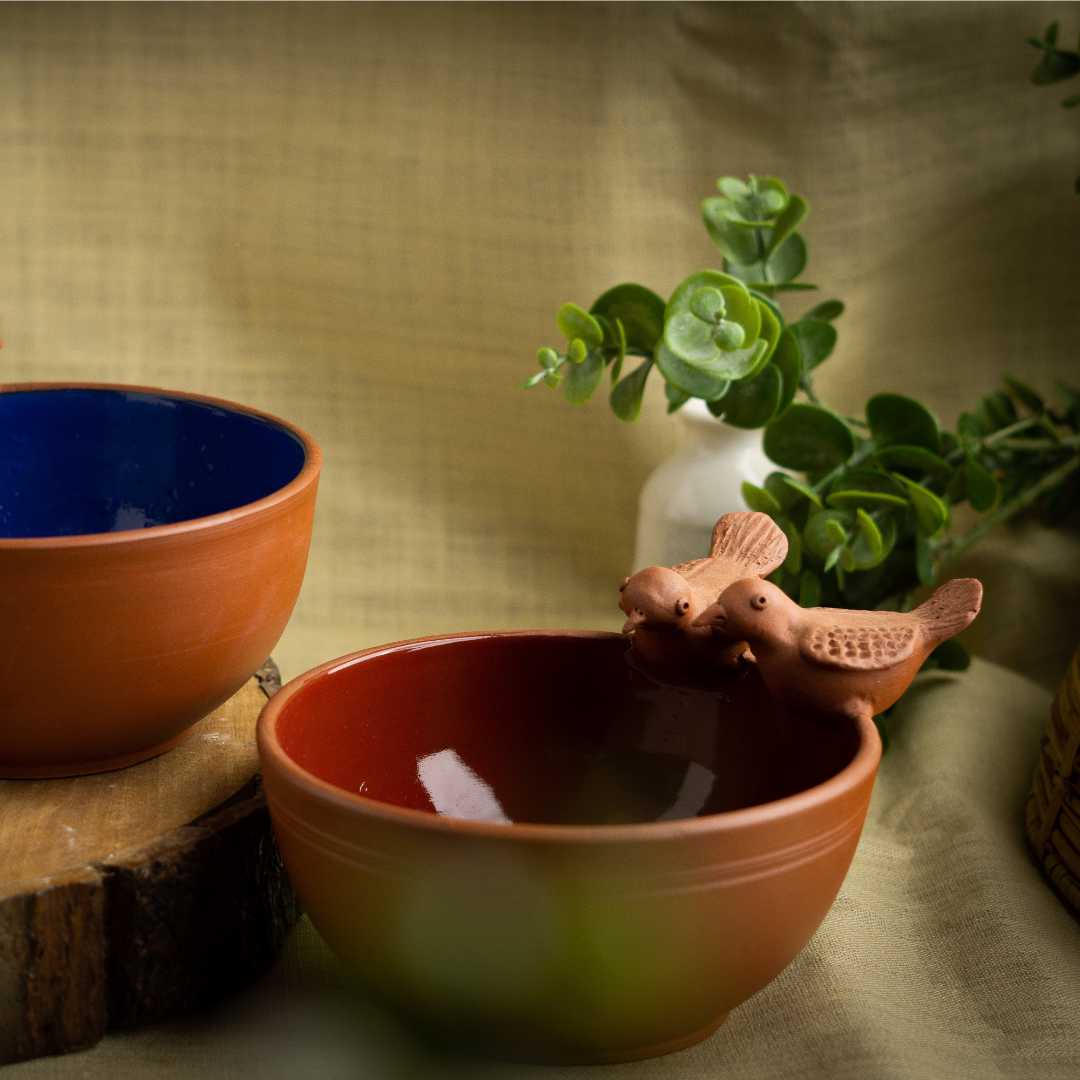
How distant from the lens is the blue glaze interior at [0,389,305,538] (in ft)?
3.06

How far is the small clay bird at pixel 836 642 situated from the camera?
27.1 inches

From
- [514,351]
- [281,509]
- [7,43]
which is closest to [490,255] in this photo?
[514,351]

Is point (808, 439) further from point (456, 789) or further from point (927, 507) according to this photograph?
point (456, 789)

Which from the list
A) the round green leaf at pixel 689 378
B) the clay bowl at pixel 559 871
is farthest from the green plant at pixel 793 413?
the clay bowl at pixel 559 871

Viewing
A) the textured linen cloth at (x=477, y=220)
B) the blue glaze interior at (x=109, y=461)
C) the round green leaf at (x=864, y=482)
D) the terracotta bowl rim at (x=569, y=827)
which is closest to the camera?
the terracotta bowl rim at (x=569, y=827)

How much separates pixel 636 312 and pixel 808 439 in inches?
5.9

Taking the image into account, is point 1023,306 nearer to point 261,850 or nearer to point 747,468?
point 747,468

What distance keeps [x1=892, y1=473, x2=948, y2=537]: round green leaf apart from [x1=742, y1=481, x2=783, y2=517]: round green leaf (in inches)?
3.2

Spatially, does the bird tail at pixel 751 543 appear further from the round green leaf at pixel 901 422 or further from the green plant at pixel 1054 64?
the green plant at pixel 1054 64

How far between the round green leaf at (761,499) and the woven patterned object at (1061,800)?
0.22 meters

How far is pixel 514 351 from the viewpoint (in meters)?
1.41

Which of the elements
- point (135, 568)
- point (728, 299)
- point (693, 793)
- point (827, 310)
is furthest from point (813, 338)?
point (135, 568)

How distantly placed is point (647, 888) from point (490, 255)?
0.91 metres

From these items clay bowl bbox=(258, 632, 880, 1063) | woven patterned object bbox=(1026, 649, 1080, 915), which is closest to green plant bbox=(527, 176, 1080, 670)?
woven patterned object bbox=(1026, 649, 1080, 915)
